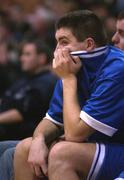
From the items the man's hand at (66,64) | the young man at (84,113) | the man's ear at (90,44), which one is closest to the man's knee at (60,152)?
the young man at (84,113)

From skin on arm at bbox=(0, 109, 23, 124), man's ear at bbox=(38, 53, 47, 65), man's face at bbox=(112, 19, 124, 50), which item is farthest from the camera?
man's ear at bbox=(38, 53, 47, 65)

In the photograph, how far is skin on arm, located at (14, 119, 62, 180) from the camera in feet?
11.2

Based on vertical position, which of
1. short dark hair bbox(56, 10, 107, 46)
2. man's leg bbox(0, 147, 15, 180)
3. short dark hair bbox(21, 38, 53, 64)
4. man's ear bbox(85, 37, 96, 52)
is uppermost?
short dark hair bbox(56, 10, 107, 46)

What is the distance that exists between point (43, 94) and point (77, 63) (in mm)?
2056

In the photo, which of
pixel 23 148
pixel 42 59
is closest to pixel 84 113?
pixel 23 148

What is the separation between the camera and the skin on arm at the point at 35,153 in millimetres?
3400

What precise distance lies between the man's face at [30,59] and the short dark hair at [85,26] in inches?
109

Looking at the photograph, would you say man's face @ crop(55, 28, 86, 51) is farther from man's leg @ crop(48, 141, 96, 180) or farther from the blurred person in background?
the blurred person in background

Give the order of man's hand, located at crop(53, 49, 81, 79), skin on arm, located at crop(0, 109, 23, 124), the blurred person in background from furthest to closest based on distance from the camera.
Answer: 1. skin on arm, located at crop(0, 109, 23, 124)
2. the blurred person in background
3. man's hand, located at crop(53, 49, 81, 79)

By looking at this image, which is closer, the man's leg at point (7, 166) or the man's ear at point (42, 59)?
the man's leg at point (7, 166)

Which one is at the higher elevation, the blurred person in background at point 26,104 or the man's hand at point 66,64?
the man's hand at point 66,64

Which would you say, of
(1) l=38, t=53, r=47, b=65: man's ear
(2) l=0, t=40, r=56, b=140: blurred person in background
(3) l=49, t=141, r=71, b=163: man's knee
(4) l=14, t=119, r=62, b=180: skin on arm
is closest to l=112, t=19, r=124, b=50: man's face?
(4) l=14, t=119, r=62, b=180: skin on arm

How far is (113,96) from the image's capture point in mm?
3303

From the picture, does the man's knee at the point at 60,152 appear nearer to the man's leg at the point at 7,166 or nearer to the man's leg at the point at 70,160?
the man's leg at the point at 70,160
